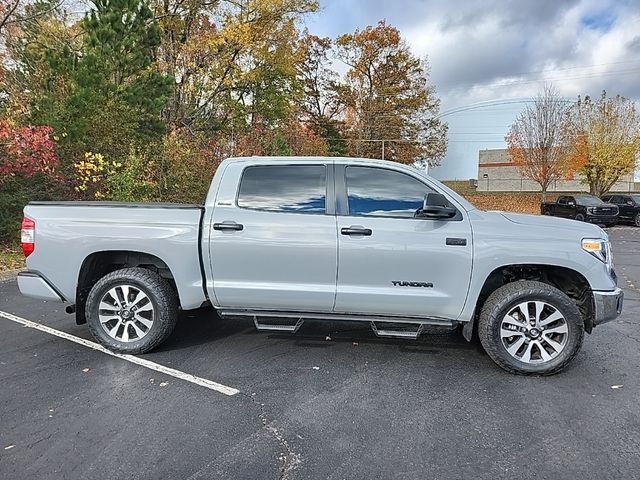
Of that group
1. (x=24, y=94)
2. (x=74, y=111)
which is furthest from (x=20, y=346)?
(x=24, y=94)

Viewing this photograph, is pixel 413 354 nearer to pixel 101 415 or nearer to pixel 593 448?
pixel 593 448

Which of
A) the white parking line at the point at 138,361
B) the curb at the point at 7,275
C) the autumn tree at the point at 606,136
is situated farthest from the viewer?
the autumn tree at the point at 606,136

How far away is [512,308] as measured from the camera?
384cm

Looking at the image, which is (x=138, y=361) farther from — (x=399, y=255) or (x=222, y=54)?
(x=222, y=54)

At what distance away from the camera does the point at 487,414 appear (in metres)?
3.23

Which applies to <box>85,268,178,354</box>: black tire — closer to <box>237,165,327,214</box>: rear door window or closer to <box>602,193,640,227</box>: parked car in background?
<box>237,165,327,214</box>: rear door window

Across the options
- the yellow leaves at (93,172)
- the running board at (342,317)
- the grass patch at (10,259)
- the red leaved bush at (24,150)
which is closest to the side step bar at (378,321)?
the running board at (342,317)

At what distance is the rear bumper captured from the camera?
434 cm

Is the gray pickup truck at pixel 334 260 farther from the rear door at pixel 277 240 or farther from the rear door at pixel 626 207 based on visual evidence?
the rear door at pixel 626 207

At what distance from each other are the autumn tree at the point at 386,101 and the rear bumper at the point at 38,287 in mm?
34959

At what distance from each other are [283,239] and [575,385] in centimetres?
277

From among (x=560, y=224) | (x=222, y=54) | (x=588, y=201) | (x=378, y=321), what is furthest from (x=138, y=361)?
(x=588, y=201)

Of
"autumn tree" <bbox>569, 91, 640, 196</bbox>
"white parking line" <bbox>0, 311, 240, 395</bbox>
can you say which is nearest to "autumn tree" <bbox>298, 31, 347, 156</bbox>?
"autumn tree" <bbox>569, 91, 640, 196</bbox>

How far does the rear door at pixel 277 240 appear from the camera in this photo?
399cm
